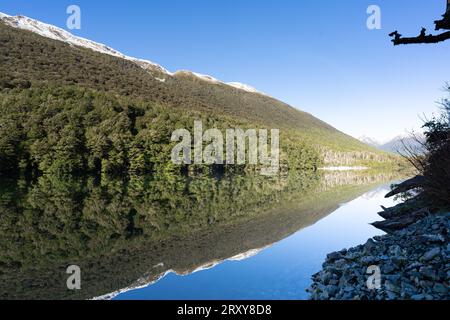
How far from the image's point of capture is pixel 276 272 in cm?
915

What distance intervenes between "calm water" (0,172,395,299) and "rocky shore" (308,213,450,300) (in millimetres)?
795

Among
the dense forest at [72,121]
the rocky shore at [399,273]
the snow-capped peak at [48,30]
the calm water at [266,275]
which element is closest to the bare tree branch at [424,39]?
the rocky shore at [399,273]

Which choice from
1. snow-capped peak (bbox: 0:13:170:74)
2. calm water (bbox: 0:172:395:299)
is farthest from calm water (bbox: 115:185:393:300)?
snow-capped peak (bbox: 0:13:170:74)

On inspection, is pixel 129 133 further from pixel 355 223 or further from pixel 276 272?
pixel 276 272

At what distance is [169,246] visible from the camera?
11.9 meters

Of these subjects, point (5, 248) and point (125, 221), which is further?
point (125, 221)

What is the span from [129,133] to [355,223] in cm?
4306

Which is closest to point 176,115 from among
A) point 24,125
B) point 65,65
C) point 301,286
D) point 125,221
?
point 24,125

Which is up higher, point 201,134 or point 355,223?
point 201,134

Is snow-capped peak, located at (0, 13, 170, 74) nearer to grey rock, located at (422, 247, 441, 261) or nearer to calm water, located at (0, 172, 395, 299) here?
calm water, located at (0, 172, 395, 299)

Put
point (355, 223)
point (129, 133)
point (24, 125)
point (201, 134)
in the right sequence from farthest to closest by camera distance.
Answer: point (201, 134), point (129, 133), point (24, 125), point (355, 223)

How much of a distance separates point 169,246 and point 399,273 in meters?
7.30

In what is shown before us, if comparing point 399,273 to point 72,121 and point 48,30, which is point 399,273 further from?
point 48,30

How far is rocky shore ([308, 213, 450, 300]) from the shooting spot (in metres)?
5.55
